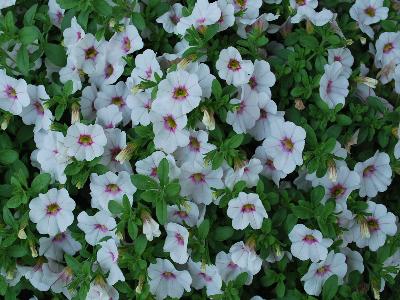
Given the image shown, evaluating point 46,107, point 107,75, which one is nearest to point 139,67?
point 107,75

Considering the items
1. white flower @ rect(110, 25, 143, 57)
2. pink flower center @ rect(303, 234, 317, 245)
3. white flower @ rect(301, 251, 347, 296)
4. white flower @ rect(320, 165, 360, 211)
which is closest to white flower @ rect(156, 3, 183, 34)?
white flower @ rect(110, 25, 143, 57)

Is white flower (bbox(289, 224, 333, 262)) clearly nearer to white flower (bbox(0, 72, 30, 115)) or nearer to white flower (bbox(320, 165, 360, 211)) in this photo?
white flower (bbox(320, 165, 360, 211))

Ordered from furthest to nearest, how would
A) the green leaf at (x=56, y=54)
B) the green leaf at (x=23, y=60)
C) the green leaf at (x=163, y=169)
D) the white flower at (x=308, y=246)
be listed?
the green leaf at (x=56, y=54)
the green leaf at (x=23, y=60)
the white flower at (x=308, y=246)
the green leaf at (x=163, y=169)

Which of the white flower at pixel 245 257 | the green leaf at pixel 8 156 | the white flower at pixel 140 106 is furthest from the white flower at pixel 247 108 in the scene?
the green leaf at pixel 8 156

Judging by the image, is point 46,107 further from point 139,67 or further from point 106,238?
point 106,238

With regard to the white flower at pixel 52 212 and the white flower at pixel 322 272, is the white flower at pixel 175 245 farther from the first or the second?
the white flower at pixel 322 272

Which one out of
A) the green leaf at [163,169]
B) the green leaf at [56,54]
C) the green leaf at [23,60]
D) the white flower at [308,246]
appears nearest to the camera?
the green leaf at [163,169]
